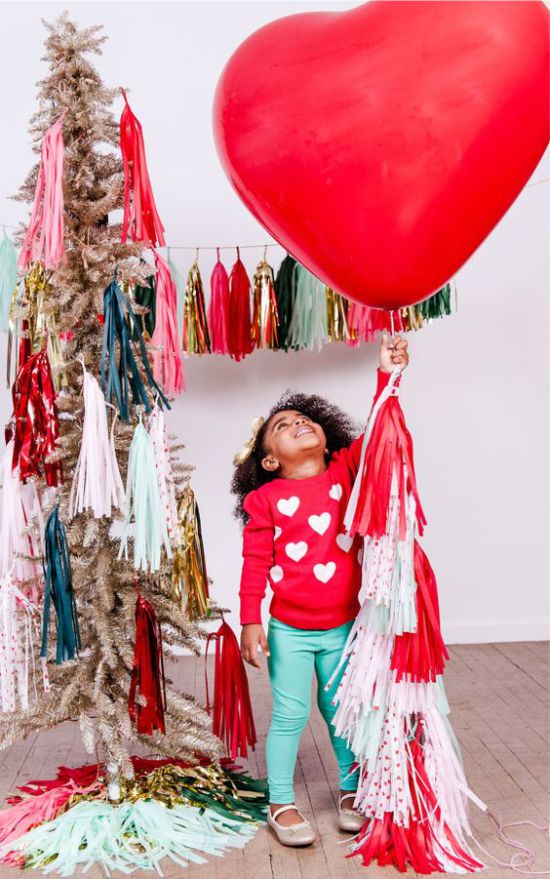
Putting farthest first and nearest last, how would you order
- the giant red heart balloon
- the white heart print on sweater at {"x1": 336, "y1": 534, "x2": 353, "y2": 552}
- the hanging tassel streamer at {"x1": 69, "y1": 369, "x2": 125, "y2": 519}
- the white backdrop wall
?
the white backdrop wall
the white heart print on sweater at {"x1": 336, "y1": 534, "x2": 353, "y2": 552}
the hanging tassel streamer at {"x1": 69, "y1": 369, "x2": 125, "y2": 519}
the giant red heart balloon

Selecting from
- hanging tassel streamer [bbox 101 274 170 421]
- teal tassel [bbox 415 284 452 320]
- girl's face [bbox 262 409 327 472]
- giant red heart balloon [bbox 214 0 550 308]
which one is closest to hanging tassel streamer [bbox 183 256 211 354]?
teal tassel [bbox 415 284 452 320]

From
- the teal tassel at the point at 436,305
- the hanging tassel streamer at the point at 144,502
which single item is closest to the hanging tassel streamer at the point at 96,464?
the hanging tassel streamer at the point at 144,502

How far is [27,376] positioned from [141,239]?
380mm

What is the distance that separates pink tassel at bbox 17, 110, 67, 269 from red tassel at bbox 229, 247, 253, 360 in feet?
4.09

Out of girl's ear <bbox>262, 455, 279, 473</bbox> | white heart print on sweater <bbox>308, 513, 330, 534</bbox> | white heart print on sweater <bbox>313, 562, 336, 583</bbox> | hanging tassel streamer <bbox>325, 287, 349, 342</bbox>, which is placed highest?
hanging tassel streamer <bbox>325, 287, 349, 342</bbox>

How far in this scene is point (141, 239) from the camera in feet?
6.88

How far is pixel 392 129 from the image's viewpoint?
5.49ft

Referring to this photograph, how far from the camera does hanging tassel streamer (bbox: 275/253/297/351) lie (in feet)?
10.8

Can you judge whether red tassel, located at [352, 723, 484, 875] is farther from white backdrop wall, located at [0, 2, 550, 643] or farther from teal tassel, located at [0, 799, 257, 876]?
white backdrop wall, located at [0, 2, 550, 643]

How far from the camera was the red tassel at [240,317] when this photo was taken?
129 inches

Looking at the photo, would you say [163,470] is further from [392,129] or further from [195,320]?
[195,320]

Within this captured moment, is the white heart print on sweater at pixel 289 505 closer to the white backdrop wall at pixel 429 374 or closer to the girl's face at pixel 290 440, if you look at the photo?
the girl's face at pixel 290 440

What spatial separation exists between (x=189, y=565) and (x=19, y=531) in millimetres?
385

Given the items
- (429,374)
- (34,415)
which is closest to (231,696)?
(34,415)
